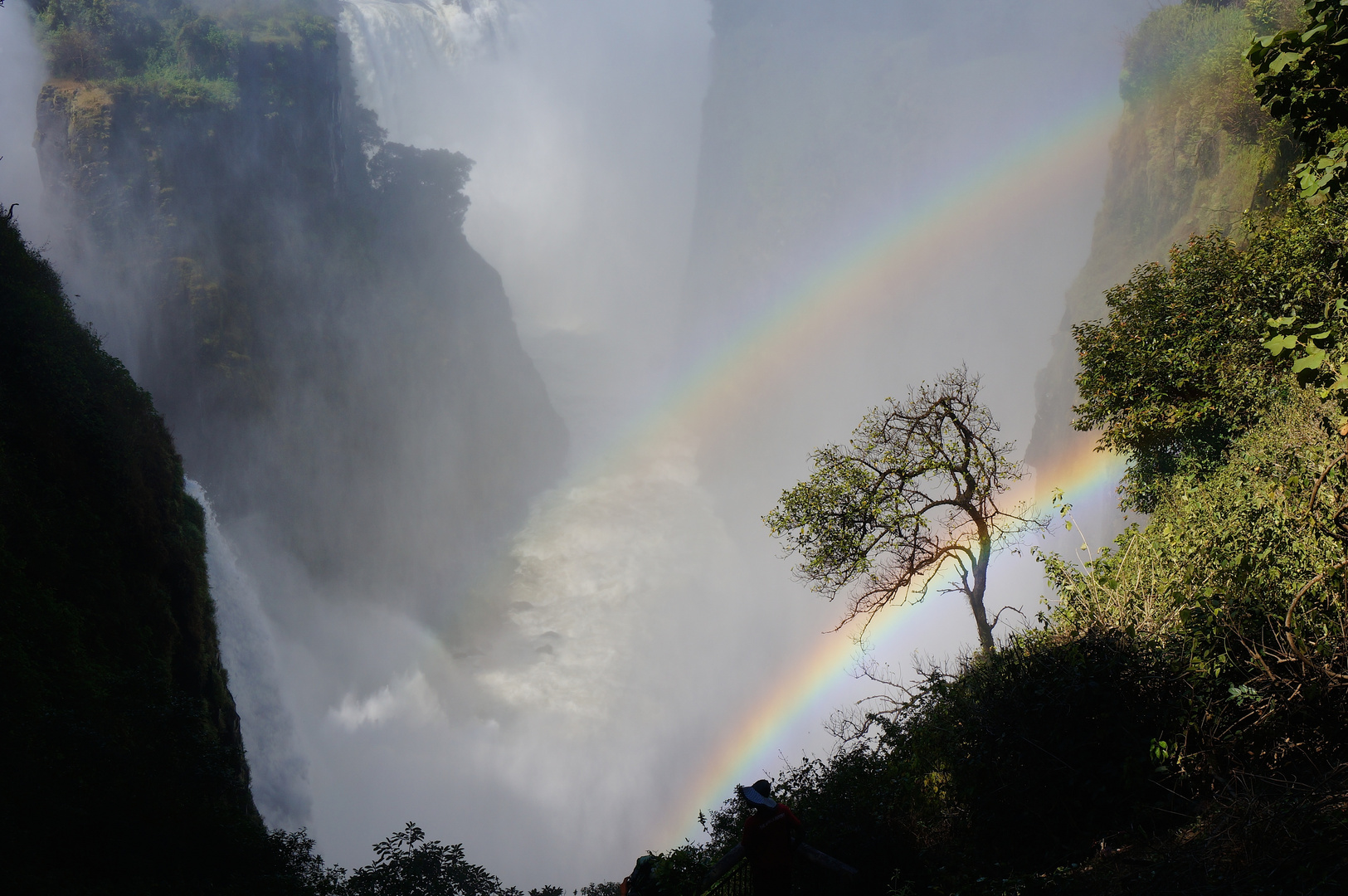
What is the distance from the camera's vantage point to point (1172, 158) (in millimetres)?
35469

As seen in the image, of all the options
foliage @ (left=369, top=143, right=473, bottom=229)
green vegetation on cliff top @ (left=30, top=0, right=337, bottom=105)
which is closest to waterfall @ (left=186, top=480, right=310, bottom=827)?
green vegetation on cliff top @ (left=30, top=0, right=337, bottom=105)

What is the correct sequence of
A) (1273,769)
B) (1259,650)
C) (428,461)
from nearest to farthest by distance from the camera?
1. (1273,769)
2. (1259,650)
3. (428,461)

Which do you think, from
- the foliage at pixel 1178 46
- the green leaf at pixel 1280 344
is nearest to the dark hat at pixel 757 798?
the green leaf at pixel 1280 344

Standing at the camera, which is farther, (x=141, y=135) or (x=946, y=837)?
(x=141, y=135)

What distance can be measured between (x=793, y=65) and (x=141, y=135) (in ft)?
314

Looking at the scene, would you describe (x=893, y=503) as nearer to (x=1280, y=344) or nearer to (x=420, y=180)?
(x=1280, y=344)

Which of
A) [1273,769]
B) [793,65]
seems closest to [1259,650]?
[1273,769]

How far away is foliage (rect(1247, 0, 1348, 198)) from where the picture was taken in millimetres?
4703

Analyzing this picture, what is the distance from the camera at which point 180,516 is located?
739 inches

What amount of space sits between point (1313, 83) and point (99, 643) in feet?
60.5

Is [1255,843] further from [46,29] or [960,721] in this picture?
[46,29]

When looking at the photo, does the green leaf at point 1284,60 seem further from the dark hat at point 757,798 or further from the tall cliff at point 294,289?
the tall cliff at point 294,289

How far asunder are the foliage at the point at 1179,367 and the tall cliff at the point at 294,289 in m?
41.6

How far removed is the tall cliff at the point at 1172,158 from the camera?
25344 millimetres
